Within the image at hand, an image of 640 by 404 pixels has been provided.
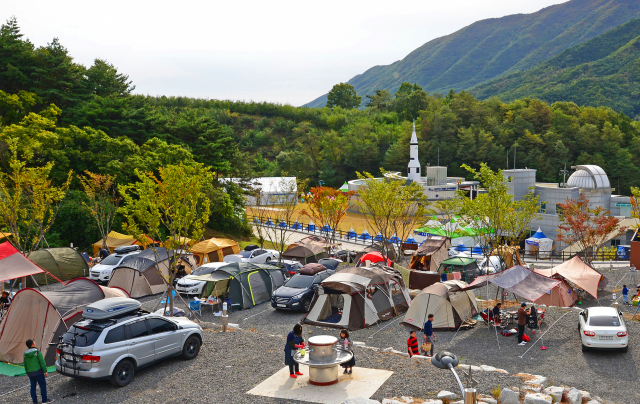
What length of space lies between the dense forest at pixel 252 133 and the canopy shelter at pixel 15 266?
13892 millimetres

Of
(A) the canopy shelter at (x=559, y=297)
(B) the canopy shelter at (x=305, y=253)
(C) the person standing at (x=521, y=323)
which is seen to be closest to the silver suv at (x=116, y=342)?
(C) the person standing at (x=521, y=323)

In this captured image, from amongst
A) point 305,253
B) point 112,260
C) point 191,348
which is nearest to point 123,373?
point 191,348

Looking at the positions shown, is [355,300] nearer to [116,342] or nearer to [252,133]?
[116,342]

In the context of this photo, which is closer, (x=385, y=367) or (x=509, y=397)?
(x=509, y=397)

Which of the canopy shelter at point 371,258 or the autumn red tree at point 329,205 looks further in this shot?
the autumn red tree at point 329,205

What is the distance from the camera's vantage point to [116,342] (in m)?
10.2

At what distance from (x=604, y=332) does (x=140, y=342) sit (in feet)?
38.1

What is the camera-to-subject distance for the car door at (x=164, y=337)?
11078mm

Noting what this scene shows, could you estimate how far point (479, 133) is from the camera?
278 ft

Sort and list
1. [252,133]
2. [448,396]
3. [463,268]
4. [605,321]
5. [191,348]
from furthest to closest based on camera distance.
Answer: [252,133] < [463,268] < [605,321] < [191,348] < [448,396]

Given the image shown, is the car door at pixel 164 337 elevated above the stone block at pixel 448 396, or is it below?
above

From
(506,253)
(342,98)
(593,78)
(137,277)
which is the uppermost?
(593,78)

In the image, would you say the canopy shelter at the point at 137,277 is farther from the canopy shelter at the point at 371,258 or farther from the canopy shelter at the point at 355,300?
the canopy shelter at the point at 371,258

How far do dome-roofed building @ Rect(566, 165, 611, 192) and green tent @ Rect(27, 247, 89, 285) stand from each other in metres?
45.7
